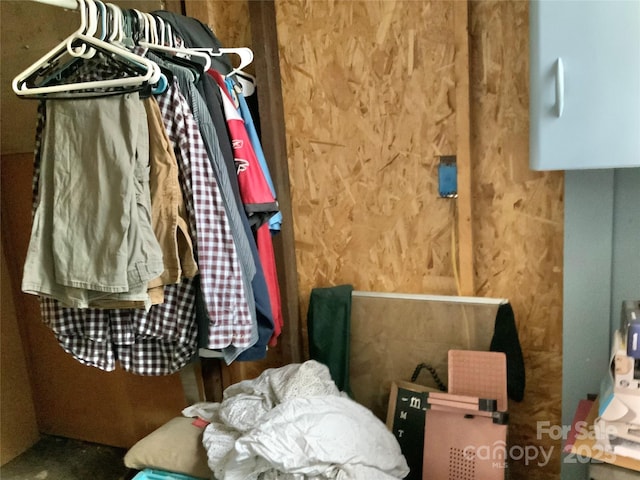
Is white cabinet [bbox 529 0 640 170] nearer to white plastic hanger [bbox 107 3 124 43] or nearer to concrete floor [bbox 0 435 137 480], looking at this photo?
white plastic hanger [bbox 107 3 124 43]

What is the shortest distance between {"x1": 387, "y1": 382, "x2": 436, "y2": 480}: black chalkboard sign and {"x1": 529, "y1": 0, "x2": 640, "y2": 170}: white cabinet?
91cm

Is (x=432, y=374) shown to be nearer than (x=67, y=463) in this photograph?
Yes

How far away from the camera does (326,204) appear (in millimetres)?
2084

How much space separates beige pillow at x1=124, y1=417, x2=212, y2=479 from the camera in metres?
1.73

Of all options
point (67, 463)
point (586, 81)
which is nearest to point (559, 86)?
point (586, 81)

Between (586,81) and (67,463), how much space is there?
8.09ft

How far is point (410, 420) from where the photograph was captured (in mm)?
1870

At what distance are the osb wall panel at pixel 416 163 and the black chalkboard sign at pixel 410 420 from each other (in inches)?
7.0

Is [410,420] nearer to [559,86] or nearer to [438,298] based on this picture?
[438,298]

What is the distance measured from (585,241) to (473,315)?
17.2 inches

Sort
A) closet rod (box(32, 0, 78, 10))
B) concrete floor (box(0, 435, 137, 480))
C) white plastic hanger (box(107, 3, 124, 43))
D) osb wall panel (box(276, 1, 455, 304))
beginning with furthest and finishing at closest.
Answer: concrete floor (box(0, 435, 137, 480)), osb wall panel (box(276, 1, 455, 304)), white plastic hanger (box(107, 3, 124, 43)), closet rod (box(32, 0, 78, 10))

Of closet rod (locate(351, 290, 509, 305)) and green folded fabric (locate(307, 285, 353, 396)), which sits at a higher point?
closet rod (locate(351, 290, 509, 305))

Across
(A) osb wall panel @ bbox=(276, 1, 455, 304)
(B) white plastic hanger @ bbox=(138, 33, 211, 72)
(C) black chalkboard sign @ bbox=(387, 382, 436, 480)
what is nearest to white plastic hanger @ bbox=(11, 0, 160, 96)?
(B) white plastic hanger @ bbox=(138, 33, 211, 72)

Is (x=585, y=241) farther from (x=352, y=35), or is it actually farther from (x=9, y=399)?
(x=9, y=399)
